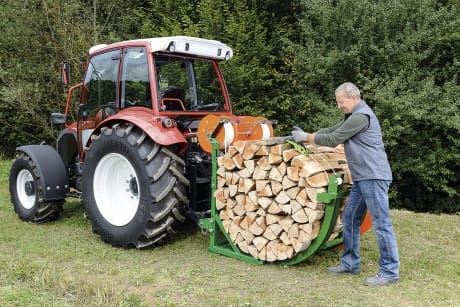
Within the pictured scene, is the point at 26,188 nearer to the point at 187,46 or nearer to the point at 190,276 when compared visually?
the point at 187,46

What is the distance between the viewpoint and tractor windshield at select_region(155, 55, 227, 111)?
5.20 meters

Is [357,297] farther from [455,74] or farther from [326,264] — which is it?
[455,74]

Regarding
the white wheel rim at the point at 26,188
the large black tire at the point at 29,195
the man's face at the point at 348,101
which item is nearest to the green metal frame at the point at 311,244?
the man's face at the point at 348,101

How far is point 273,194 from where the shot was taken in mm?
4316

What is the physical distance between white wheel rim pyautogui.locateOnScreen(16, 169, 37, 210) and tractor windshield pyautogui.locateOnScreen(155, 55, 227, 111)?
223 centimetres

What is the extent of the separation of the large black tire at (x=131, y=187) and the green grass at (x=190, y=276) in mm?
239

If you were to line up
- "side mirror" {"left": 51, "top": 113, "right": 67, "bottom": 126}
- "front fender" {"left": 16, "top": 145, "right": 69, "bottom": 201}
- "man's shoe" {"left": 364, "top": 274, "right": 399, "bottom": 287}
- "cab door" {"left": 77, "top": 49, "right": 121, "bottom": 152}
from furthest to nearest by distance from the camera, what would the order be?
"side mirror" {"left": 51, "top": 113, "right": 67, "bottom": 126} → "front fender" {"left": 16, "top": 145, "right": 69, "bottom": 201} → "cab door" {"left": 77, "top": 49, "right": 121, "bottom": 152} → "man's shoe" {"left": 364, "top": 274, "right": 399, "bottom": 287}

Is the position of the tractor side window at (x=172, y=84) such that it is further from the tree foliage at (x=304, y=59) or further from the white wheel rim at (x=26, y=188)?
the tree foliage at (x=304, y=59)

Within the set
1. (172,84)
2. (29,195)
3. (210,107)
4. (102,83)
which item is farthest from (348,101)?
(29,195)

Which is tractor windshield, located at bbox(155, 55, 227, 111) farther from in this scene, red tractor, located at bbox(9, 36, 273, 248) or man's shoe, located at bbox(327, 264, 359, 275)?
man's shoe, located at bbox(327, 264, 359, 275)

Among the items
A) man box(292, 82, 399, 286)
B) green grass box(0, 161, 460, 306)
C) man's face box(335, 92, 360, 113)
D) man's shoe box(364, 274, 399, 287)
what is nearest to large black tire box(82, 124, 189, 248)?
green grass box(0, 161, 460, 306)

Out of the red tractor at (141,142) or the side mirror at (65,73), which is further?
the side mirror at (65,73)

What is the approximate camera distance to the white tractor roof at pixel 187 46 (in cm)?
486

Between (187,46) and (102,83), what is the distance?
4.09 feet
